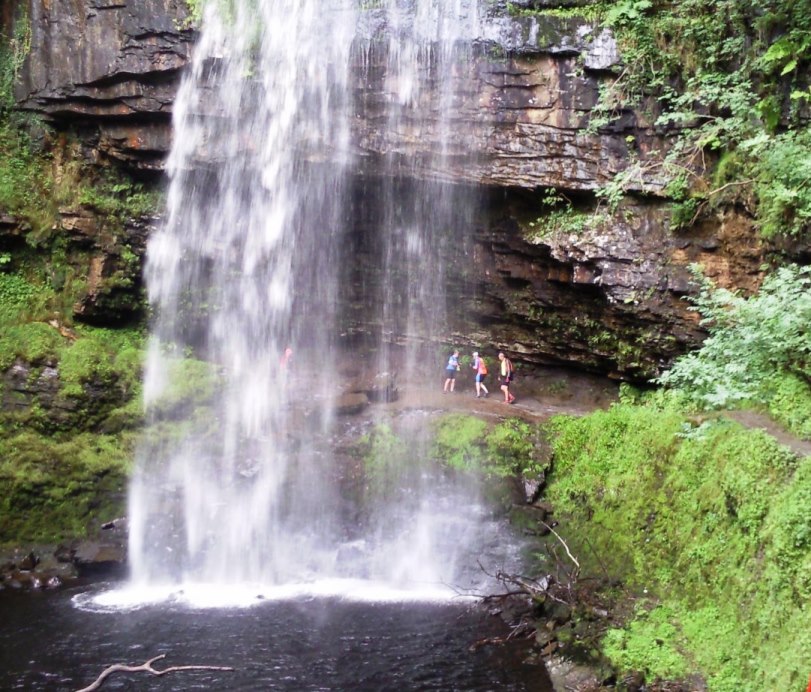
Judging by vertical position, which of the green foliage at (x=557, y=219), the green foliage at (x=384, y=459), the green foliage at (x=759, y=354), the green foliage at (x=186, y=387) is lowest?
the green foliage at (x=384, y=459)

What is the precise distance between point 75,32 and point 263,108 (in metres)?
4.04

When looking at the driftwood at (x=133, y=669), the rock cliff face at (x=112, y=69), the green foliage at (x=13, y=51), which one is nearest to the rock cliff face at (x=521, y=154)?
the rock cliff face at (x=112, y=69)

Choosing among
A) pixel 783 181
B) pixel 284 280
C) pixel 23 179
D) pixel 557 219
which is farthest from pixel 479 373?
pixel 23 179

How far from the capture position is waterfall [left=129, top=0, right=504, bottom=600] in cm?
1180

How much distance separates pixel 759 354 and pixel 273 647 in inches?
284

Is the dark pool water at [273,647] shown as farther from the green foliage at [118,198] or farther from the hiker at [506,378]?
the green foliage at [118,198]

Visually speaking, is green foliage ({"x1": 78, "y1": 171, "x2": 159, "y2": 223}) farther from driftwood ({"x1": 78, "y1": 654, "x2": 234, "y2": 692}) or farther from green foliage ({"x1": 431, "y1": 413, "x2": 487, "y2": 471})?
driftwood ({"x1": 78, "y1": 654, "x2": 234, "y2": 692})

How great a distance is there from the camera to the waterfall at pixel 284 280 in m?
11.8

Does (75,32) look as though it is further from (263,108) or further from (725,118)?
(725,118)

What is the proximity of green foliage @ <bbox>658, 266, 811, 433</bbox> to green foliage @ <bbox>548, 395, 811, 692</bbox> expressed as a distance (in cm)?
51

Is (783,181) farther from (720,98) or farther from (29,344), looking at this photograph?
(29,344)

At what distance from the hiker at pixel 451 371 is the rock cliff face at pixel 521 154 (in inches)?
35.8

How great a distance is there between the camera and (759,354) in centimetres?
914

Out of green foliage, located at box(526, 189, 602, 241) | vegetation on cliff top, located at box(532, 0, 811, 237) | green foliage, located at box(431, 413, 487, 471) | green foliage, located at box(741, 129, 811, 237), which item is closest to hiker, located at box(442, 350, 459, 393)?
green foliage, located at box(431, 413, 487, 471)
